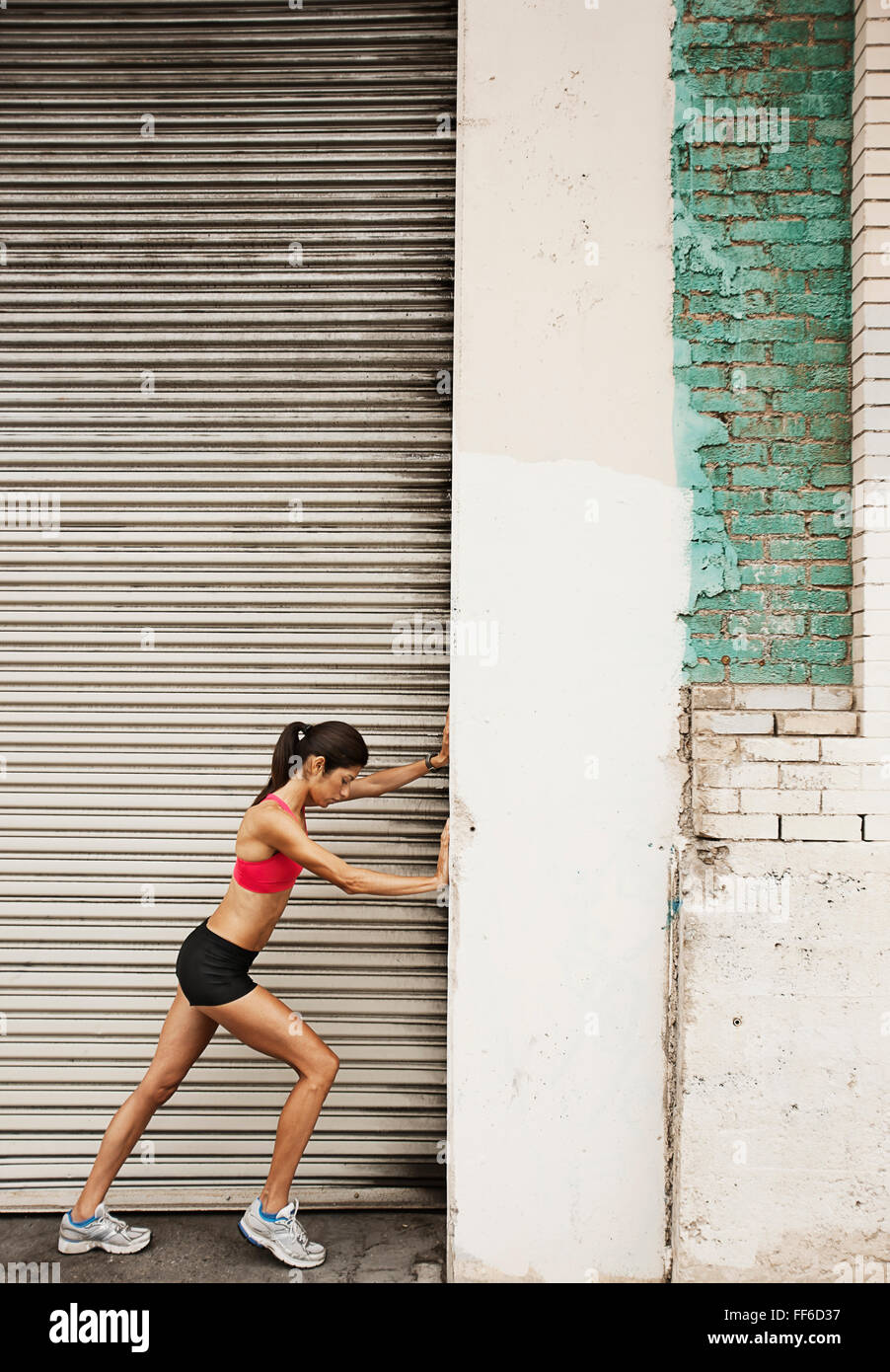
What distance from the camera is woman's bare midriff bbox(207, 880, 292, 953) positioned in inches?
120

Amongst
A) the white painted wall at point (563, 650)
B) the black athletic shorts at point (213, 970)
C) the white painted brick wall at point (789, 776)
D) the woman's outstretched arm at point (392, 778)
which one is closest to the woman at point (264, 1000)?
the black athletic shorts at point (213, 970)

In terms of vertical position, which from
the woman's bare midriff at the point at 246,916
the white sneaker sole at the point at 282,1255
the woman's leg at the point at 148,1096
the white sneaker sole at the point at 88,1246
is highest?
the woman's bare midriff at the point at 246,916

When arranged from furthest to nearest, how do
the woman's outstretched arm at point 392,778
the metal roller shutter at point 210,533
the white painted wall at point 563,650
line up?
the metal roller shutter at point 210,533 < the woman's outstretched arm at point 392,778 < the white painted wall at point 563,650

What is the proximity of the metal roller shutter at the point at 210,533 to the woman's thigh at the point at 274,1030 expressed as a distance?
43 cm

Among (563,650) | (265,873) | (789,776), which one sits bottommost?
(265,873)

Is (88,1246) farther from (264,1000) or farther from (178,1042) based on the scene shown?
(264,1000)

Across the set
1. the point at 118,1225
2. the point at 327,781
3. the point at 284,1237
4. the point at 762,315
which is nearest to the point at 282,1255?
the point at 284,1237

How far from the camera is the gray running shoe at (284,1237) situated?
3.04 meters

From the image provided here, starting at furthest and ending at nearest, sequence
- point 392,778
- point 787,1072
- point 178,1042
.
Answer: point 392,778 → point 178,1042 → point 787,1072

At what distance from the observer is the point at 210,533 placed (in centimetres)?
358

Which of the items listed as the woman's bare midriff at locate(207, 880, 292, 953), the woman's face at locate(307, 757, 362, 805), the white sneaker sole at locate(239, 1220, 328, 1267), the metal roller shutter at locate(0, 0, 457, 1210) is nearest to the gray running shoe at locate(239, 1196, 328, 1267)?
the white sneaker sole at locate(239, 1220, 328, 1267)

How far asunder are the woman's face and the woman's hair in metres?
0.02

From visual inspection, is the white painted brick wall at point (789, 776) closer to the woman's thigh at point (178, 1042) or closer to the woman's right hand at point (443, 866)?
the woman's right hand at point (443, 866)

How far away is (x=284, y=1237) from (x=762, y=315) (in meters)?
3.61
